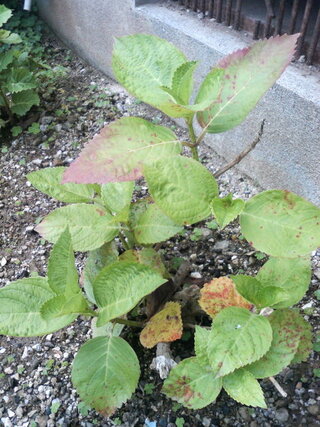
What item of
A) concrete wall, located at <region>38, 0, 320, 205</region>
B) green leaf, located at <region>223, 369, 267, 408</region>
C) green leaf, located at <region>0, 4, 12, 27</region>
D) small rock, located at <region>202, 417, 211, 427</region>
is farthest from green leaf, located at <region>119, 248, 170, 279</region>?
green leaf, located at <region>0, 4, 12, 27</region>

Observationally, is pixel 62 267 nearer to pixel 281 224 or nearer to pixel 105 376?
pixel 105 376

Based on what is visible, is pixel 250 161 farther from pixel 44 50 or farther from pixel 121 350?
pixel 44 50

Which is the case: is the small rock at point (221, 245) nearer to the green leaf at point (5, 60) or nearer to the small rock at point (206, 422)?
the small rock at point (206, 422)

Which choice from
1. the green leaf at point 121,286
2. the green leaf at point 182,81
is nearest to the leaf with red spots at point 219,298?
the green leaf at point 121,286

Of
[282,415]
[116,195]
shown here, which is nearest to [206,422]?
[282,415]

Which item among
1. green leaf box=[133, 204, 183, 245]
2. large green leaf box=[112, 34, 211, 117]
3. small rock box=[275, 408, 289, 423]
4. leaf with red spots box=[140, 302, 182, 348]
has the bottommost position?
small rock box=[275, 408, 289, 423]

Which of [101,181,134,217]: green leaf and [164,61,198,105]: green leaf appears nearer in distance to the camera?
[164,61,198,105]: green leaf

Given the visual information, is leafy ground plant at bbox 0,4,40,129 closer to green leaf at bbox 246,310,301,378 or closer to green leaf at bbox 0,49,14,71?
green leaf at bbox 0,49,14,71
